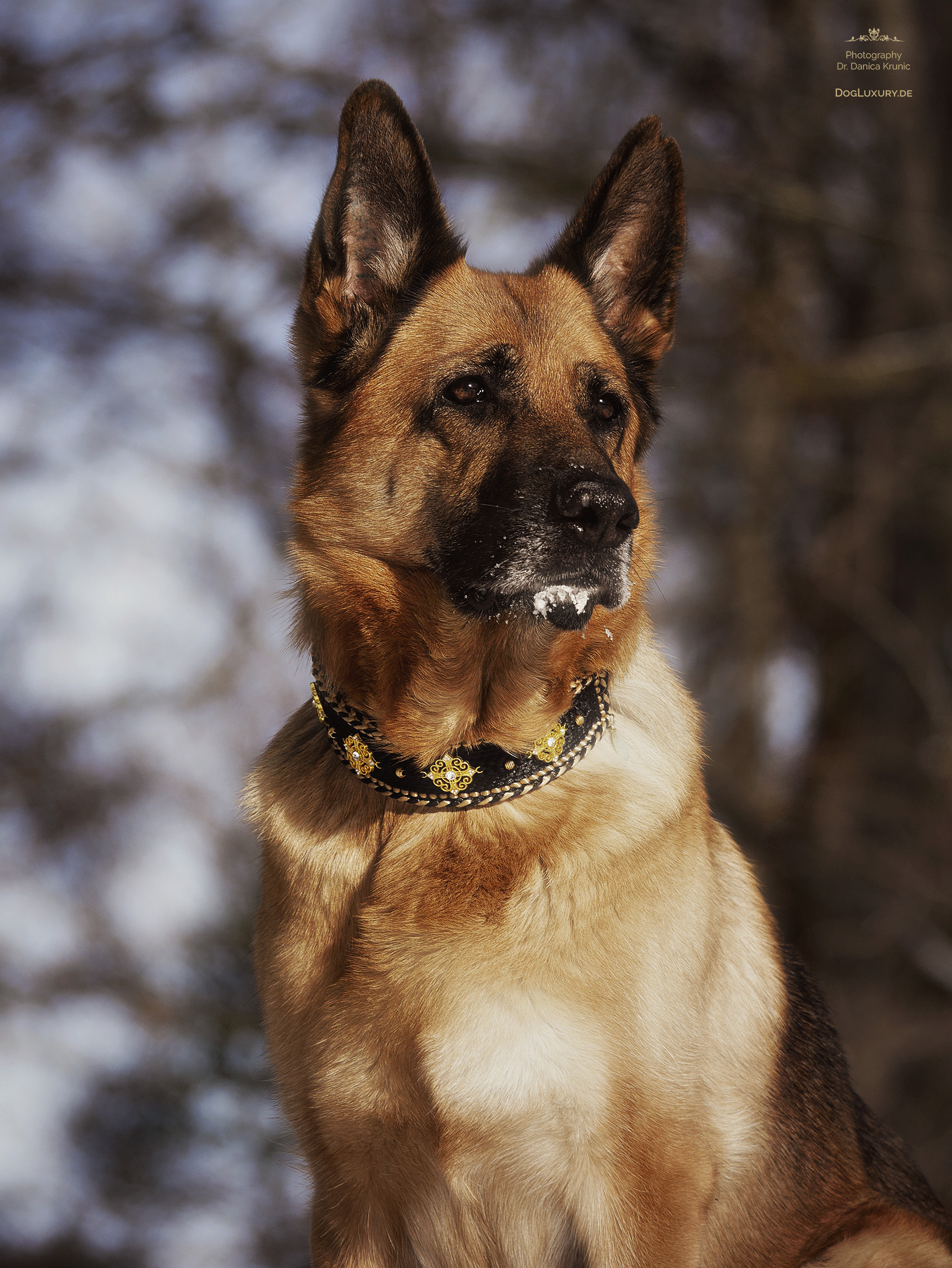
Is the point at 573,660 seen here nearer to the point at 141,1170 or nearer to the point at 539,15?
the point at 141,1170

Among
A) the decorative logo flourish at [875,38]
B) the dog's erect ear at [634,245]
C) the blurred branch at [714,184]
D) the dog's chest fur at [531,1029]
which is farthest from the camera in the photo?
the decorative logo flourish at [875,38]

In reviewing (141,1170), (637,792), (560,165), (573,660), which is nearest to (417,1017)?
(637,792)

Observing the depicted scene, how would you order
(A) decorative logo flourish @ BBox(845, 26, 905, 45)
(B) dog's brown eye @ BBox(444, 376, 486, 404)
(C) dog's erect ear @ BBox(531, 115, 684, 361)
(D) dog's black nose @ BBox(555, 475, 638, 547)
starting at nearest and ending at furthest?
1. (D) dog's black nose @ BBox(555, 475, 638, 547)
2. (B) dog's brown eye @ BBox(444, 376, 486, 404)
3. (C) dog's erect ear @ BBox(531, 115, 684, 361)
4. (A) decorative logo flourish @ BBox(845, 26, 905, 45)

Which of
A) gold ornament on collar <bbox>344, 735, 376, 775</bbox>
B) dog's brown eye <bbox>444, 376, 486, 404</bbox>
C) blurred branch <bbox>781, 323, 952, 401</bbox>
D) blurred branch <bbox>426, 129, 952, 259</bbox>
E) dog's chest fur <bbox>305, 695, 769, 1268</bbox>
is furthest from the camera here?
blurred branch <bbox>781, 323, 952, 401</bbox>

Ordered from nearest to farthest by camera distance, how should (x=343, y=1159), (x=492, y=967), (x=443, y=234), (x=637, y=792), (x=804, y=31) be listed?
(x=492, y=967) < (x=343, y=1159) < (x=637, y=792) < (x=443, y=234) < (x=804, y=31)

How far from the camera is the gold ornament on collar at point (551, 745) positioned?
2.27 m

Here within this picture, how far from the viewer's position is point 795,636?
779 centimetres

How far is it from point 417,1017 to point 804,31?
24.9 feet

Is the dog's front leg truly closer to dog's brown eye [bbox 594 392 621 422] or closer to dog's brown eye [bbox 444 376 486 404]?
dog's brown eye [bbox 444 376 486 404]

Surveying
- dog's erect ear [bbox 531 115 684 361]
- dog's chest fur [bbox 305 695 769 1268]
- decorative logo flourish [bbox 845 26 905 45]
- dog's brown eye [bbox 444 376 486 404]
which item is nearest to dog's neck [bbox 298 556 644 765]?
dog's chest fur [bbox 305 695 769 1268]

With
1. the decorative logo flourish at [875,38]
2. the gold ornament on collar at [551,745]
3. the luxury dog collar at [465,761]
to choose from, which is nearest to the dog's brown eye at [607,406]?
the luxury dog collar at [465,761]

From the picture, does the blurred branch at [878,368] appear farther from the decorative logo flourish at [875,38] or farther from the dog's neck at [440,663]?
the dog's neck at [440,663]

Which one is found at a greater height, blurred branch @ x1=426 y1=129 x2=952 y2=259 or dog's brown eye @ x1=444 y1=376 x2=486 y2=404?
blurred branch @ x1=426 y1=129 x2=952 y2=259

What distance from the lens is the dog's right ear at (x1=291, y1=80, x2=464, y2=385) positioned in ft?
7.77
